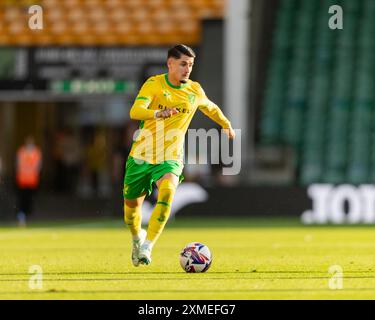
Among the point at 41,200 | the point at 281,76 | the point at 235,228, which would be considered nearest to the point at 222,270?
the point at 235,228

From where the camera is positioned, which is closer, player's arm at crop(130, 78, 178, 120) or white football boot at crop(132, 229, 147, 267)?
player's arm at crop(130, 78, 178, 120)

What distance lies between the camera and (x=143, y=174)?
951 centimetres

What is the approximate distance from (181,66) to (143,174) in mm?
1027

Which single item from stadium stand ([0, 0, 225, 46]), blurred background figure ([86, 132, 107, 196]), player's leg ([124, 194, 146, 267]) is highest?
stadium stand ([0, 0, 225, 46])

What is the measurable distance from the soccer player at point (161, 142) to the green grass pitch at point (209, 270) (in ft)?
1.34

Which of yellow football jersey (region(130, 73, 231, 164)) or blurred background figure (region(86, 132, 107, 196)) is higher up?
yellow football jersey (region(130, 73, 231, 164))

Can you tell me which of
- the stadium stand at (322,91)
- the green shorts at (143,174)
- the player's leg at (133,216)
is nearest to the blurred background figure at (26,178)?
the stadium stand at (322,91)

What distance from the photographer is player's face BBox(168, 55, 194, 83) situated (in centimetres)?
909

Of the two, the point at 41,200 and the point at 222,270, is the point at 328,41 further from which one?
the point at 222,270

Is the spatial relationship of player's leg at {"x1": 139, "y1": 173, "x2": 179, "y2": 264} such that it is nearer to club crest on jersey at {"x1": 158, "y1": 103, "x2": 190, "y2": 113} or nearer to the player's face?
club crest on jersey at {"x1": 158, "y1": 103, "x2": 190, "y2": 113}

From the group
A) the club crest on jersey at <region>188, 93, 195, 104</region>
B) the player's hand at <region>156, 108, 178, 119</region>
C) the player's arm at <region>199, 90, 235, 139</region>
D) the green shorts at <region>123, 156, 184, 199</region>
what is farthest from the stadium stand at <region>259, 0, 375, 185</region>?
the player's hand at <region>156, 108, 178, 119</region>
